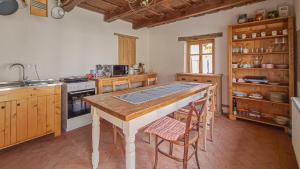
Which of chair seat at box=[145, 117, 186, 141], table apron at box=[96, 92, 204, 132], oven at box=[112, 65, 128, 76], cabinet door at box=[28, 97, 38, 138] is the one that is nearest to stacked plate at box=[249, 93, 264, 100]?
table apron at box=[96, 92, 204, 132]

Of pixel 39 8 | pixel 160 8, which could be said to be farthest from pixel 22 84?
pixel 160 8

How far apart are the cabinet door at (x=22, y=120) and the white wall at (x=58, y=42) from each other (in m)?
0.70

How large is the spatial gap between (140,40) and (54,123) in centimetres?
343

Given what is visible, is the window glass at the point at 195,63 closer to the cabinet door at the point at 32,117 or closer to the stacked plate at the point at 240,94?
the stacked plate at the point at 240,94

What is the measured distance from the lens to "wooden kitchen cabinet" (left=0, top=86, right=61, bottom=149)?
212 cm

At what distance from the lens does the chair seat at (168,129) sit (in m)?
1.57

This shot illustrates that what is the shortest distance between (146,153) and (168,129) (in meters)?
0.71

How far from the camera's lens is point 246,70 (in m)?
3.51

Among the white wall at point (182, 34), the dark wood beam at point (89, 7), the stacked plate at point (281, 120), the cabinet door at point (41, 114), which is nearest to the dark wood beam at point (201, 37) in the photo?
the white wall at point (182, 34)

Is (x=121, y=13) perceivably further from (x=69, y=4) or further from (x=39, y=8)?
(x=39, y=8)

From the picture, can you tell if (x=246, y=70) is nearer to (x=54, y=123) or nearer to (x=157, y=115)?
(x=157, y=115)

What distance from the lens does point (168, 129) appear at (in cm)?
167

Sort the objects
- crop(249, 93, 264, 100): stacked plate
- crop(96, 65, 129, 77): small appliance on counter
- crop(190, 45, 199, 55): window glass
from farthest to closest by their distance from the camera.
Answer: crop(190, 45, 199, 55): window glass, crop(96, 65, 129, 77): small appliance on counter, crop(249, 93, 264, 100): stacked plate

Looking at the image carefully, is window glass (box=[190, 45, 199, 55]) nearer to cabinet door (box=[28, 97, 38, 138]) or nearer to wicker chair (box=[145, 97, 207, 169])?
wicker chair (box=[145, 97, 207, 169])
